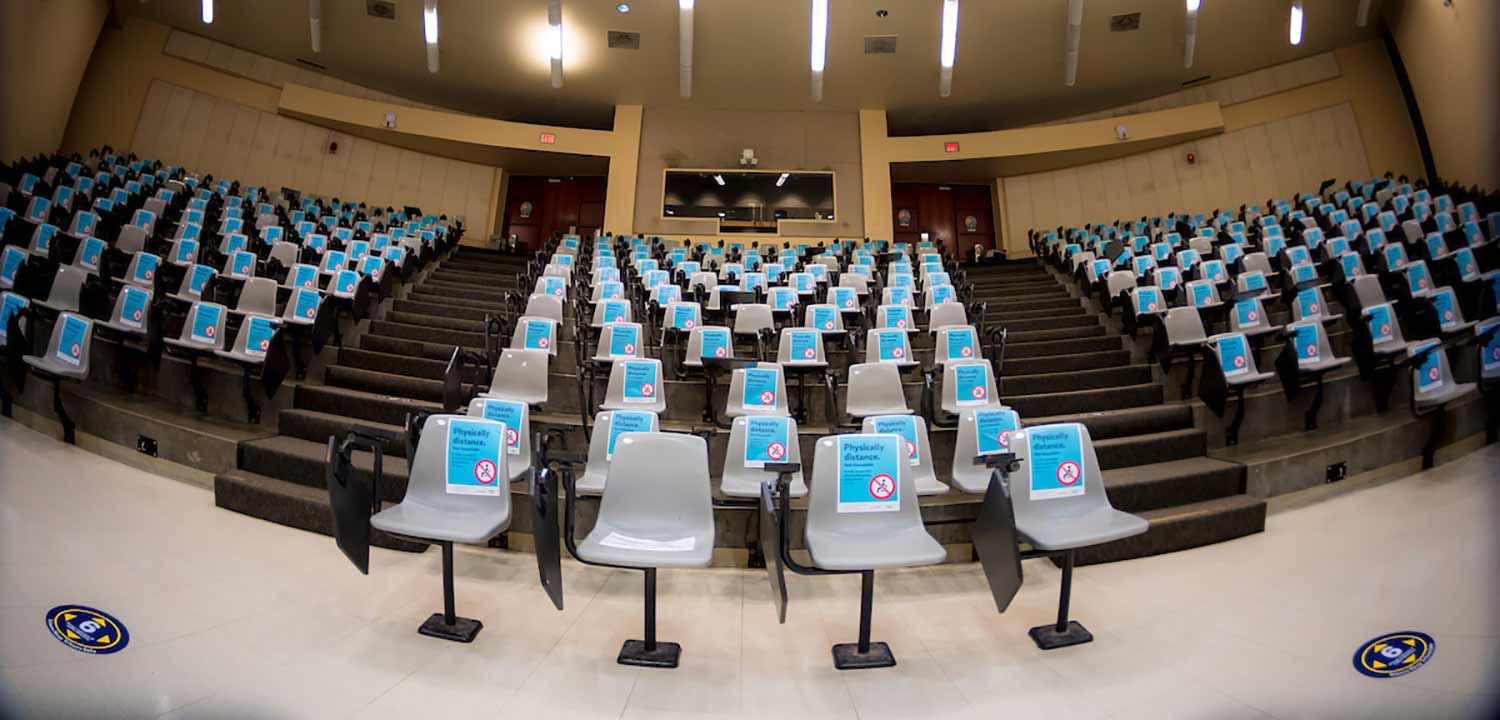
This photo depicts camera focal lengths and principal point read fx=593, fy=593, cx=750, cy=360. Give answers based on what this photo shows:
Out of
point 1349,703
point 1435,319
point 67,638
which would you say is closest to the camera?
point 1349,703

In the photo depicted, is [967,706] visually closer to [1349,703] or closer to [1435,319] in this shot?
[1349,703]

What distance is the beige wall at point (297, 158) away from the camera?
419 inches

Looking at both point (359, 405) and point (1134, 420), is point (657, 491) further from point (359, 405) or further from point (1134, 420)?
point (1134, 420)

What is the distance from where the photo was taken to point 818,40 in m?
9.14

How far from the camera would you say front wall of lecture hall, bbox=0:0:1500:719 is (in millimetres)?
1970

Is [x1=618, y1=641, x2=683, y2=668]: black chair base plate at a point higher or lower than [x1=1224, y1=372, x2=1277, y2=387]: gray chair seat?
lower

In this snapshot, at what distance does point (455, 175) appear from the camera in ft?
42.6

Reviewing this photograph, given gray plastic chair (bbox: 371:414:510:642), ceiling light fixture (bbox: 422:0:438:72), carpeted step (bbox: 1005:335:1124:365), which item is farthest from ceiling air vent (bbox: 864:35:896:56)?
gray plastic chair (bbox: 371:414:510:642)

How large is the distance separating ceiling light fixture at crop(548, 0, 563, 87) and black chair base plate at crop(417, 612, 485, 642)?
29.9 ft

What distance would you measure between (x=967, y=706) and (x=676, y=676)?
933 millimetres

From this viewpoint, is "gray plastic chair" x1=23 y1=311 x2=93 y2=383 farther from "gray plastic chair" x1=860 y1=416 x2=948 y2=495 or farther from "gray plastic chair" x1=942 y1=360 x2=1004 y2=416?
"gray plastic chair" x1=942 y1=360 x2=1004 y2=416

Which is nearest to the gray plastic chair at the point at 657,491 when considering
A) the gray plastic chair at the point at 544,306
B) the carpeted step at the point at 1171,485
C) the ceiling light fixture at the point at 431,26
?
the carpeted step at the point at 1171,485

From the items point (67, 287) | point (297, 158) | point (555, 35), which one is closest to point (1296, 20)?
point (555, 35)

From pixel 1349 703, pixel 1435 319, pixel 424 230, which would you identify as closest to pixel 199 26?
pixel 424 230
